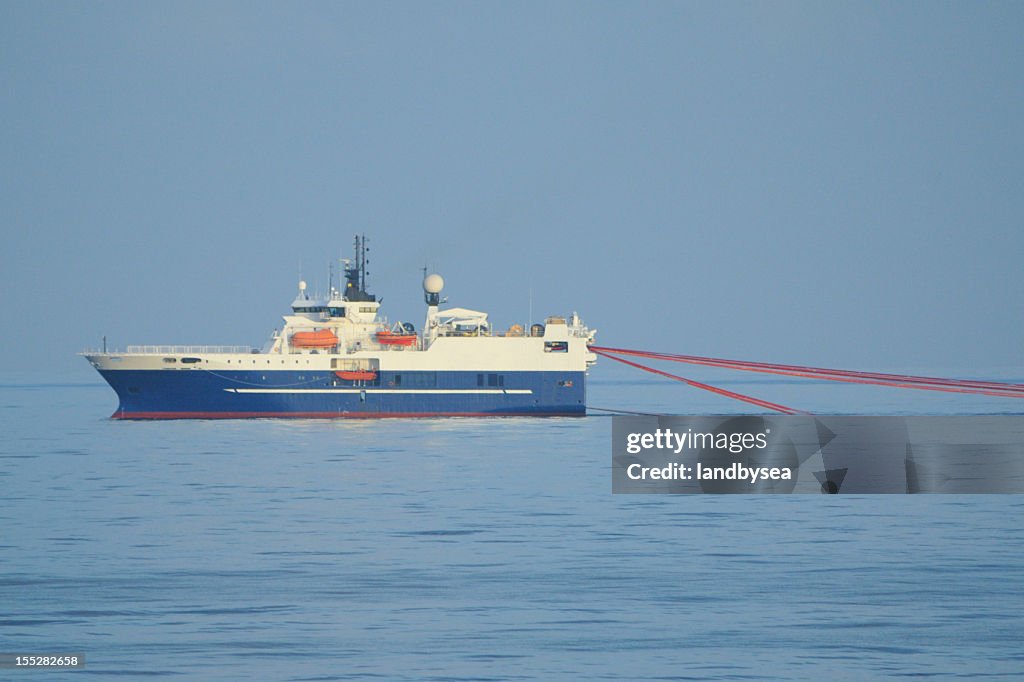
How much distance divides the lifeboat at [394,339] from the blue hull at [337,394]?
1.73 metres

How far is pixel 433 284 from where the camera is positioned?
250ft

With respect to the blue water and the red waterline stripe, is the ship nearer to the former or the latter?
the red waterline stripe

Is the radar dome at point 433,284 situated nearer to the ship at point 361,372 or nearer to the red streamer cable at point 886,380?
the ship at point 361,372

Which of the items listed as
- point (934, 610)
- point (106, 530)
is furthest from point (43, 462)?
point (934, 610)

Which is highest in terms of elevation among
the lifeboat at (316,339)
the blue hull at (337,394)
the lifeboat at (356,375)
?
the lifeboat at (316,339)

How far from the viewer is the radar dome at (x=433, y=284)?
75812 mm

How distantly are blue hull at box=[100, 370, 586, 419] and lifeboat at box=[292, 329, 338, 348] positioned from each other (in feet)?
5.30

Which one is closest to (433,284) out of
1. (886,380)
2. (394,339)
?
(394,339)

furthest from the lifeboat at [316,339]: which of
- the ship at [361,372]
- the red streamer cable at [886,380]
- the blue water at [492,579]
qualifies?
the red streamer cable at [886,380]

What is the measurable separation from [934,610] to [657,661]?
5.71m

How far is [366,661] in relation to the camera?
1875cm

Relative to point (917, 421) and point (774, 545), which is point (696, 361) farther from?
point (917, 421)

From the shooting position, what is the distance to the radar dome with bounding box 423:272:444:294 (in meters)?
75.8

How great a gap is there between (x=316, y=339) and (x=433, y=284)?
9388 mm
